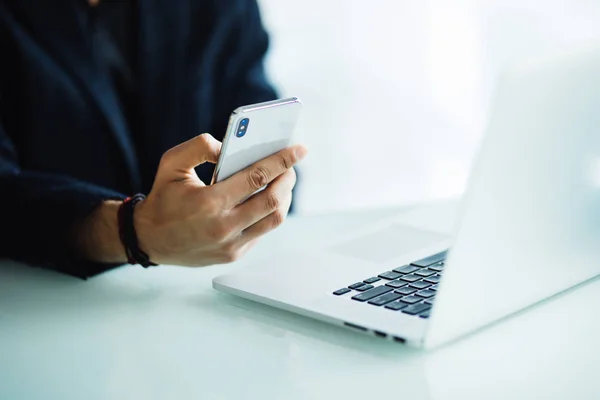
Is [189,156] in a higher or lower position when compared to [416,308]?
higher

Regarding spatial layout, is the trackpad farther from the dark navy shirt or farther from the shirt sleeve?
the dark navy shirt

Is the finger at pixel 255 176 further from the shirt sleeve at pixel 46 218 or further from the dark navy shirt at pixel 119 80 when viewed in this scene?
the dark navy shirt at pixel 119 80

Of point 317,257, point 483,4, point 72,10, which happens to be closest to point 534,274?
point 317,257

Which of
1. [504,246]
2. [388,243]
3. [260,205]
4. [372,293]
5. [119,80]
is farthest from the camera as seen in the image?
[119,80]

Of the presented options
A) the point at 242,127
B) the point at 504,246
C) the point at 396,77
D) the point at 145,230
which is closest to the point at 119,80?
the point at 145,230

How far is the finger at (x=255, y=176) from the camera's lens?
2.92 feet

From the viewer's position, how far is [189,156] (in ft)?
2.99

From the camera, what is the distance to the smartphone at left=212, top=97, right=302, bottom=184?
2.73 feet

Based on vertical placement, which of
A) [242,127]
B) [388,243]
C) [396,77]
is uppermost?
[242,127]

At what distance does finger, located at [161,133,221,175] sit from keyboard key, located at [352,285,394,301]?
23 centimetres

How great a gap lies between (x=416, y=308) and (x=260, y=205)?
251 millimetres

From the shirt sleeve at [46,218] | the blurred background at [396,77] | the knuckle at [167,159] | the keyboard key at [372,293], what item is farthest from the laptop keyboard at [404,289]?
the blurred background at [396,77]

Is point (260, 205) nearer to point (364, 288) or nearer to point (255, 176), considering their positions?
point (255, 176)

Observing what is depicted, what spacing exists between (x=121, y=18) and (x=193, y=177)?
0.77 meters
